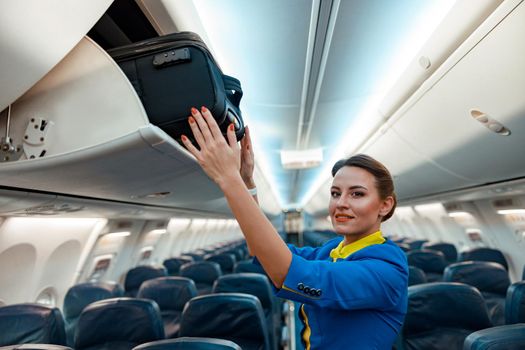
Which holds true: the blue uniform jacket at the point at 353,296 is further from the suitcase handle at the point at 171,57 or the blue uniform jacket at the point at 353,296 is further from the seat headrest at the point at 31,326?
the seat headrest at the point at 31,326

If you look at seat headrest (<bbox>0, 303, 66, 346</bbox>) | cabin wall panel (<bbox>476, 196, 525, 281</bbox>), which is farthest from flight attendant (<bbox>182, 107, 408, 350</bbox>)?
cabin wall panel (<bbox>476, 196, 525, 281</bbox>)

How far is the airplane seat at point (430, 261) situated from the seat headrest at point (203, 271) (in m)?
3.50

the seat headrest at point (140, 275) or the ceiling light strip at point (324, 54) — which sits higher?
the ceiling light strip at point (324, 54)

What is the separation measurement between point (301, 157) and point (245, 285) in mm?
2692

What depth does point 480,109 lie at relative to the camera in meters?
2.35

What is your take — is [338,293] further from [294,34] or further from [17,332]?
[17,332]

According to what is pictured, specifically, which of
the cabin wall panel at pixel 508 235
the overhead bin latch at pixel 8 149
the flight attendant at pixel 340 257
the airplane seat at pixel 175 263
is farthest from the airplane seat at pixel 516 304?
the airplane seat at pixel 175 263

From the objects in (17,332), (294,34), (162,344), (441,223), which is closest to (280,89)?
(294,34)

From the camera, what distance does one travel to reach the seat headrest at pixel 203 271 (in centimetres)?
573

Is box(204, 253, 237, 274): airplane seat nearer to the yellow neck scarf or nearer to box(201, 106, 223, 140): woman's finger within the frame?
the yellow neck scarf

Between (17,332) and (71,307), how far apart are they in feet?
6.81

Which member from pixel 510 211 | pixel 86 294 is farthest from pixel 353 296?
pixel 510 211

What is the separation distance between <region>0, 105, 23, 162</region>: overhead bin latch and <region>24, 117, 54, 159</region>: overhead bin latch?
0.05 meters

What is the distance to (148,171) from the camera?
1946 millimetres
